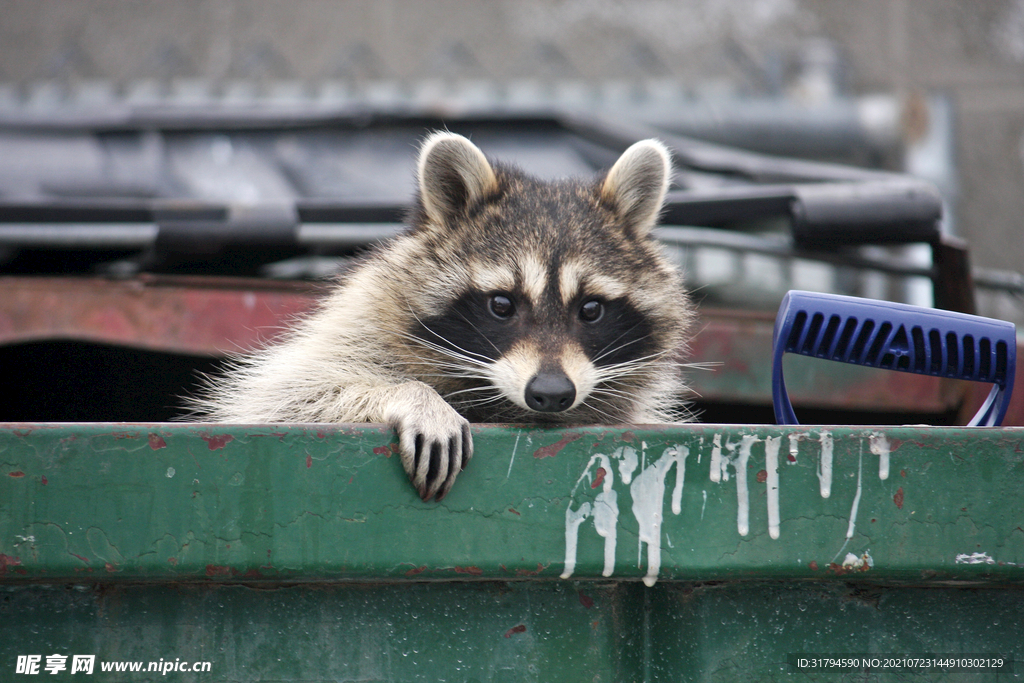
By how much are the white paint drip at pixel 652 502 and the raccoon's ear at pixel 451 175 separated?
1059 mm

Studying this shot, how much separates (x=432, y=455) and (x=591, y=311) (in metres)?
0.86

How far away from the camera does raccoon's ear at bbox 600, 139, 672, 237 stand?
214 cm

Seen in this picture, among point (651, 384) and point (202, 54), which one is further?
point (202, 54)

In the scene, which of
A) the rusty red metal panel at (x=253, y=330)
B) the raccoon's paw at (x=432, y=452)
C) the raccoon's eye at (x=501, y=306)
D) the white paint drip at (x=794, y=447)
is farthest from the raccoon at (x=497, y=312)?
the white paint drip at (x=794, y=447)

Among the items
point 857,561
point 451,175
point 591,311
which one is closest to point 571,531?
point 857,561

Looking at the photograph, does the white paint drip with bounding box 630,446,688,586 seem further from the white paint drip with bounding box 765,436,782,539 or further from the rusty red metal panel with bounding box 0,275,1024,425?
the rusty red metal panel with bounding box 0,275,1024,425

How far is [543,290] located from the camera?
A: 1.88m

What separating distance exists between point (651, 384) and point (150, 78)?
565cm

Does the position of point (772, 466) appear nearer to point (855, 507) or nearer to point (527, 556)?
point (855, 507)

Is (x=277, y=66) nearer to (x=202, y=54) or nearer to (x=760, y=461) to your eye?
(x=202, y=54)

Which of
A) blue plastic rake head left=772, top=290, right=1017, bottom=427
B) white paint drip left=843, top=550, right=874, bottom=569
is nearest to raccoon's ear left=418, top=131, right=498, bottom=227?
blue plastic rake head left=772, top=290, right=1017, bottom=427

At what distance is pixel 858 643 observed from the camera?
1221mm

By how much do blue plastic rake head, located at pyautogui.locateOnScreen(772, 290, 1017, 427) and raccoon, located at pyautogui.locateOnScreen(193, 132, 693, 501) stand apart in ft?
1.54

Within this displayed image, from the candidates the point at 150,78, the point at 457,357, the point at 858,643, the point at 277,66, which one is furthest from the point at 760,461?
the point at 150,78
